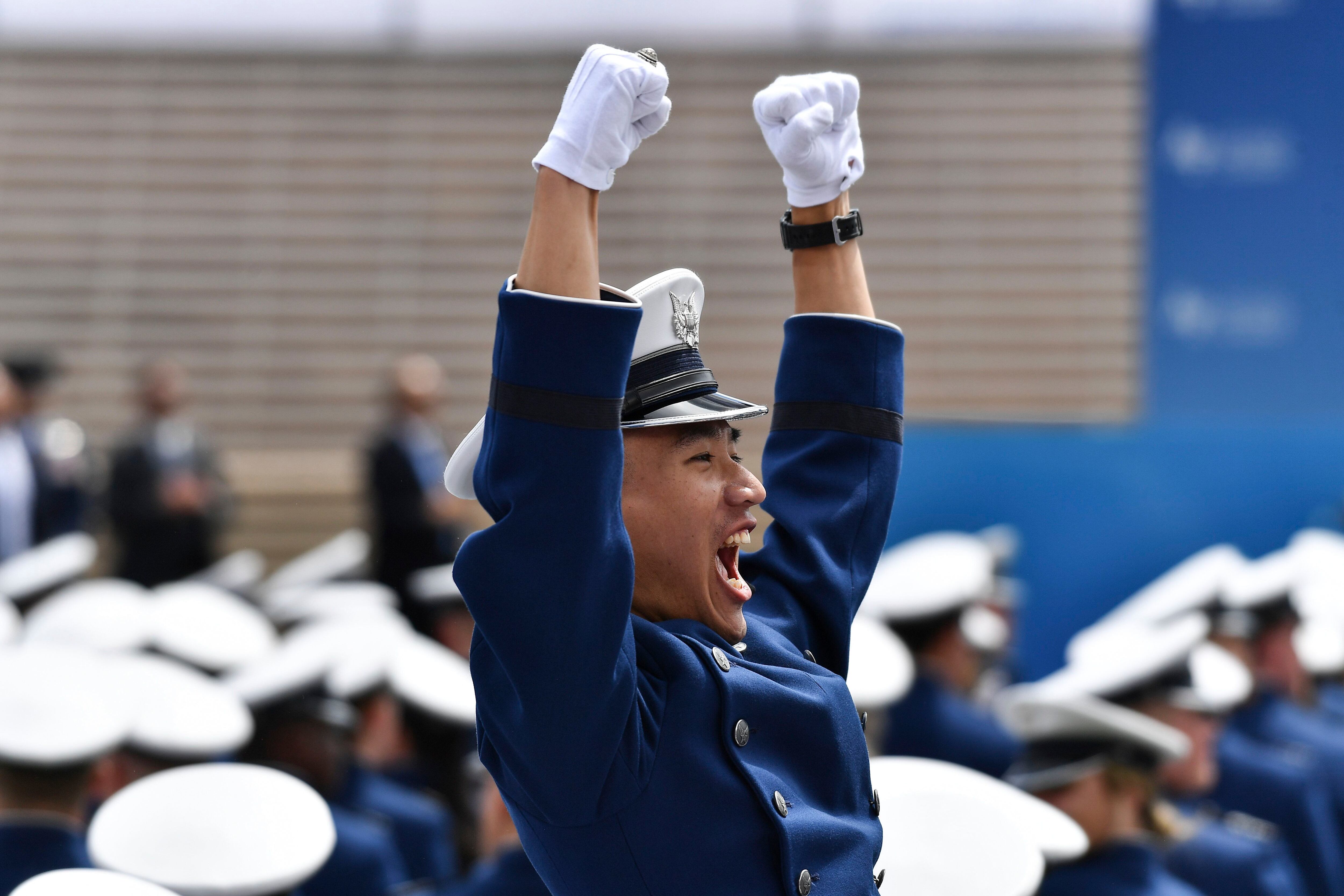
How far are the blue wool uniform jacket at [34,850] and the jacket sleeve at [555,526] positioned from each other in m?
1.63

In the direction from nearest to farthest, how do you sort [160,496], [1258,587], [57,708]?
[57,708], [1258,587], [160,496]

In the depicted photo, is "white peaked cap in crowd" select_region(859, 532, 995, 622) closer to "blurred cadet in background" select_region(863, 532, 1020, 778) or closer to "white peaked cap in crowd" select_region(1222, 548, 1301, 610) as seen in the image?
"blurred cadet in background" select_region(863, 532, 1020, 778)

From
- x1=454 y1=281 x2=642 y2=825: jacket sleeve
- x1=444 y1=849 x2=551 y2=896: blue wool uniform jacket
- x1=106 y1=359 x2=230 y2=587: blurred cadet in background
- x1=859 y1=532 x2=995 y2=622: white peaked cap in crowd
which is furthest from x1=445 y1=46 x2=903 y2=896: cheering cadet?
x1=106 y1=359 x2=230 y2=587: blurred cadet in background

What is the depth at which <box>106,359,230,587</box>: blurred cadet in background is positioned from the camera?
7.93 meters

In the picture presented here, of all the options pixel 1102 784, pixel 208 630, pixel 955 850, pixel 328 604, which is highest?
pixel 955 850

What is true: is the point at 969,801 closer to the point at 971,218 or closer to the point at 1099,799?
the point at 1099,799

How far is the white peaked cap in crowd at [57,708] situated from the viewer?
2.92 meters

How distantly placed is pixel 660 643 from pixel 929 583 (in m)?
3.20

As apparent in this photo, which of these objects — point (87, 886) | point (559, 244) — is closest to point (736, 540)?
point (559, 244)

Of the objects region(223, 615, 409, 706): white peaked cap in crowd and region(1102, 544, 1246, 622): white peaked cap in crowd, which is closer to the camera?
region(223, 615, 409, 706): white peaked cap in crowd

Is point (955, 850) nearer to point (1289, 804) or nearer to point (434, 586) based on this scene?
point (1289, 804)

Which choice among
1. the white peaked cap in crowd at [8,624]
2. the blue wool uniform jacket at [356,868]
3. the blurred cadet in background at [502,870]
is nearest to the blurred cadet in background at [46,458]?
the white peaked cap in crowd at [8,624]

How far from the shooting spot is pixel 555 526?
1480mm

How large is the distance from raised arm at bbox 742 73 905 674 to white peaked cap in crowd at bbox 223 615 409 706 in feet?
6.75
